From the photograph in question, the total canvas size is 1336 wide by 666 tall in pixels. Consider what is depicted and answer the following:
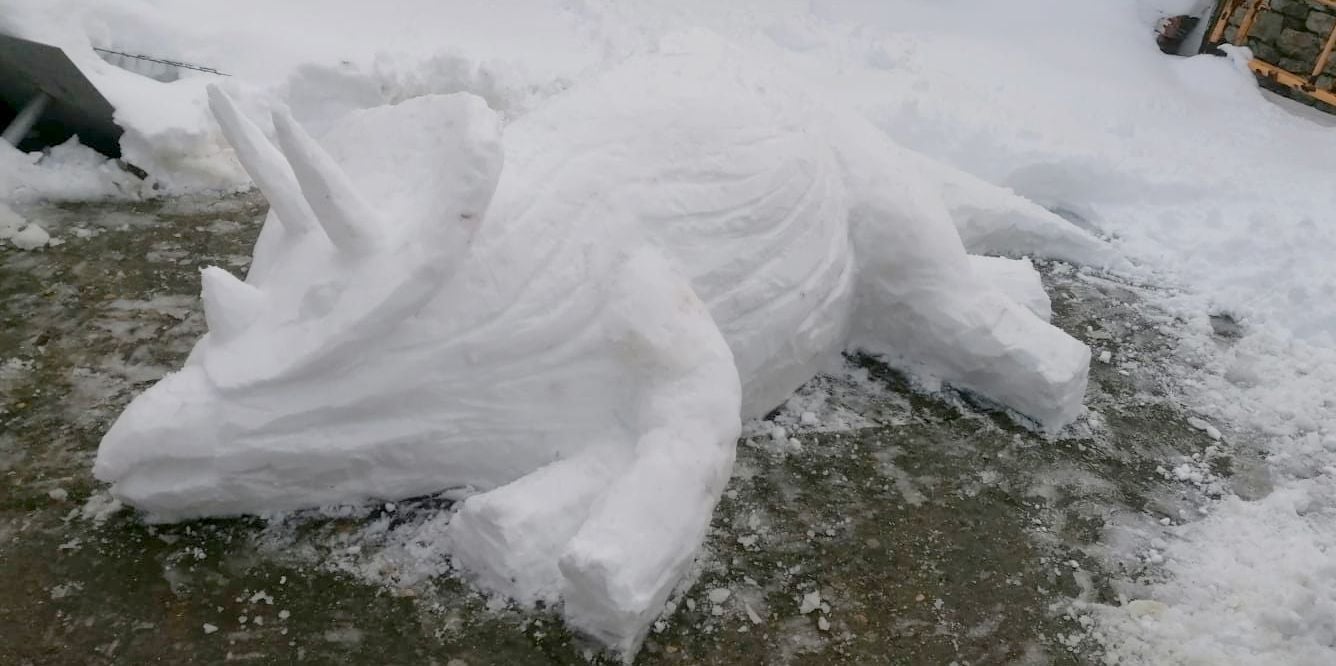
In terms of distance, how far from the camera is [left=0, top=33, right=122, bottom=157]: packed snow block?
443cm

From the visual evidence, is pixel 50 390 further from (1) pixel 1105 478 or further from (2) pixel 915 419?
(1) pixel 1105 478

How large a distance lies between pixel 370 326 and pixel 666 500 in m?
0.89

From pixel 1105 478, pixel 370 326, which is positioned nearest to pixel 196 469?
pixel 370 326

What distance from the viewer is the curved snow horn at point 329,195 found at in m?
2.59

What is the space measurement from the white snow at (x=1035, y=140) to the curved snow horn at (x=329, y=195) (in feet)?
0.45

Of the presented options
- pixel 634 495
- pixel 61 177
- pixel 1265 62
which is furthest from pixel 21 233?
pixel 1265 62

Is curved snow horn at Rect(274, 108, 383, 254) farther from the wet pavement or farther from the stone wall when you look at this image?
the stone wall

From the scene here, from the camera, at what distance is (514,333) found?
2.87m

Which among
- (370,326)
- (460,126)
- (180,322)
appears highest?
(460,126)

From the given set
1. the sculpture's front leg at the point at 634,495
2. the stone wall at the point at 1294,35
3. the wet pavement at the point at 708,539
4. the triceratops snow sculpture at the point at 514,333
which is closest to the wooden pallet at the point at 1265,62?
the stone wall at the point at 1294,35

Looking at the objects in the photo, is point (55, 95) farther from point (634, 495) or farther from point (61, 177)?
point (634, 495)

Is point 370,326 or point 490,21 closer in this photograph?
point 370,326

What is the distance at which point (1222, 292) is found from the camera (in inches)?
196

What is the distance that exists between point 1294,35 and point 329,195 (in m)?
7.83
